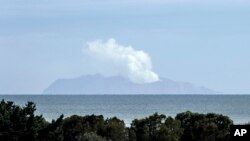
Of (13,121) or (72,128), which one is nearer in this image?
(13,121)

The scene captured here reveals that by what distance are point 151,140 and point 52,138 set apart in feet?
15.2

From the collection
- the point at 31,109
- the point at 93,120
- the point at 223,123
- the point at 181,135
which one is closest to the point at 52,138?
the point at 31,109

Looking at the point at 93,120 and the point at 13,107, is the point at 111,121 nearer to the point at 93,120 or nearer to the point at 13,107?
the point at 93,120

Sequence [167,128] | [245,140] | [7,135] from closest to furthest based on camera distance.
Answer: [245,140] < [7,135] < [167,128]

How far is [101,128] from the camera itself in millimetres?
32312

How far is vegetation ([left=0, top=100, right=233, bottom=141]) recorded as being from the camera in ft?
98.4

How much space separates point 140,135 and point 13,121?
573 centimetres

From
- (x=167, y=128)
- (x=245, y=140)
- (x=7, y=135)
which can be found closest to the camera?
(x=245, y=140)

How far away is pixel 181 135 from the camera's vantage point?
32.5 metres

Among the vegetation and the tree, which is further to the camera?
the vegetation

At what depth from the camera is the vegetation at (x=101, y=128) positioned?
98.4 feet

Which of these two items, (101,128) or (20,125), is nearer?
(20,125)

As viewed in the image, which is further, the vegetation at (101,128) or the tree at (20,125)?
the vegetation at (101,128)

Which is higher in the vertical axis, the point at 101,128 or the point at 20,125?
Result: the point at 101,128
